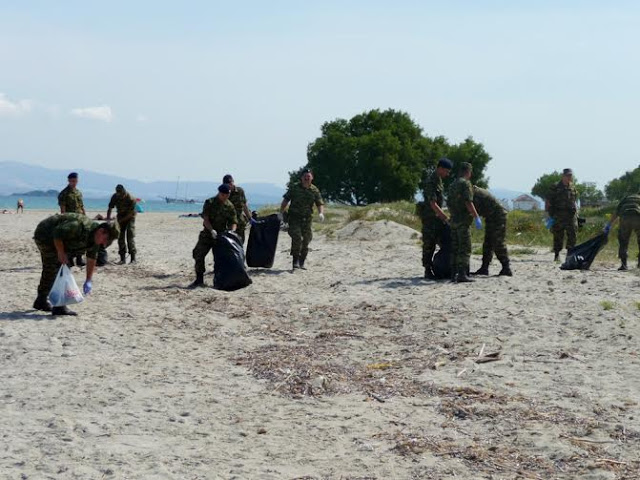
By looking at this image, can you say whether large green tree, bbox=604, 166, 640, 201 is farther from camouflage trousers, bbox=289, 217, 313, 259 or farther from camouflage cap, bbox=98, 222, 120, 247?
camouflage cap, bbox=98, 222, 120, 247

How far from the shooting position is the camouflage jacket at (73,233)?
32.6 ft

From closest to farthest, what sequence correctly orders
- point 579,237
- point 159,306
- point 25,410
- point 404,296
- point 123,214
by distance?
point 25,410 → point 159,306 → point 404,296 → point 123,214 → point 579,237

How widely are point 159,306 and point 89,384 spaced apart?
14.4 ft

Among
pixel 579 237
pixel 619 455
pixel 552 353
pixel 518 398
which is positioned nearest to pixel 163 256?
pixel 579 237

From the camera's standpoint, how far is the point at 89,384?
24.3 ft

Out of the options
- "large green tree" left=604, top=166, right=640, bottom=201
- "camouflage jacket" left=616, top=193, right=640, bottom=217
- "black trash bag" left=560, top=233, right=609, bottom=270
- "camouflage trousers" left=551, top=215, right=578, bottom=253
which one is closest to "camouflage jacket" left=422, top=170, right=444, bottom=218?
"black trash bag" left=560, top=233, right=609, bottom=270

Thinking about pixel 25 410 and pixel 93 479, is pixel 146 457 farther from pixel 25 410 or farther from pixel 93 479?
pixel 25 410

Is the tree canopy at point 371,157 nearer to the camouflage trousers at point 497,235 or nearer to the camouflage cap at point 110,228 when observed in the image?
the camouflage trousers at point 497,235

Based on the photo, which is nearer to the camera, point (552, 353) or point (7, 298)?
point (552, 353)

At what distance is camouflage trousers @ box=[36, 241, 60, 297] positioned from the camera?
33.9 ft

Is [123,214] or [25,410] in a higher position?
[123,214]

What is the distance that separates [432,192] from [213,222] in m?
3.31

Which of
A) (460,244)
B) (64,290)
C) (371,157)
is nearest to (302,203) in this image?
(460,244)

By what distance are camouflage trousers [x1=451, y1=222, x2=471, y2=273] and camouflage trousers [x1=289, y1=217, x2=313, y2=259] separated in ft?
9.39
